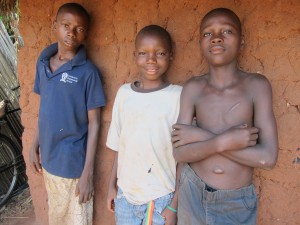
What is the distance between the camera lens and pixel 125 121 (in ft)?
6.53

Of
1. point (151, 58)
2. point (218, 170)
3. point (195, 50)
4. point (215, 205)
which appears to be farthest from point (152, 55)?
point (215, 205)

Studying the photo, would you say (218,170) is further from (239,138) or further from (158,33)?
(158,33)

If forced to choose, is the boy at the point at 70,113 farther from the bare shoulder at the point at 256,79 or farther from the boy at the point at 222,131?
the bare shoulder at the point at 256,79

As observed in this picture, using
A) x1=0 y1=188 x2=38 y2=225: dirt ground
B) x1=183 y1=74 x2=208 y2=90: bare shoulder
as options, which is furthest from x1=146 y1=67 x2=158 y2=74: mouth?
x1=0 y1=188 x2=38 y2=225: dirt ground

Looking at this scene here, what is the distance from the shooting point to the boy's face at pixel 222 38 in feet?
5.44

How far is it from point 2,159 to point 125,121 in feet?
9.48

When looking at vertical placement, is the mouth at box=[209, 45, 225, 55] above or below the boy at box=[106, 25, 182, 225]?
above

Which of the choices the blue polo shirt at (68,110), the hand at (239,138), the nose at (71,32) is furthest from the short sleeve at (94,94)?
the hand at (239,138)

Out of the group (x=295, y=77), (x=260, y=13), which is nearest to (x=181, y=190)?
(x=295, y=77)

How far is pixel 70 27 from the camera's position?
214cm

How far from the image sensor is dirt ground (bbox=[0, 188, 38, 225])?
3639 millimetres

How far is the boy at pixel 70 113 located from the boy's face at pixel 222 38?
32.2 inches

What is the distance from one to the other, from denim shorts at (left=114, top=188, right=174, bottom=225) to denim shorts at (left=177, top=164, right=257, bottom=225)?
16 cm

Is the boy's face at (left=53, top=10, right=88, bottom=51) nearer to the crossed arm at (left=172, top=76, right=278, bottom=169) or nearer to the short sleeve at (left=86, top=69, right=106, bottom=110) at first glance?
the short sleeve at (left=86, top=69, right=106, bottom=110)
